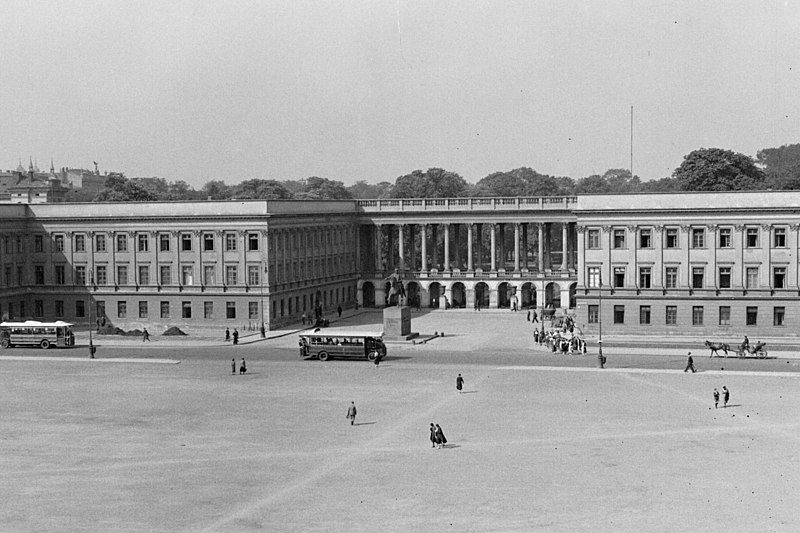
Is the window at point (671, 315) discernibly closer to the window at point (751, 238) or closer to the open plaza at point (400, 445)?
the window at point (751, 238)

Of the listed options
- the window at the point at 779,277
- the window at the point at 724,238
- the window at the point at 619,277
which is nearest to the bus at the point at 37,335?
the window at the point at 619,277

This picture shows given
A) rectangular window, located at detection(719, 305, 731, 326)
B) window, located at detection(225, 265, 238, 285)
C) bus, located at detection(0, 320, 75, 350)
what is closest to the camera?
bus, located at detection(0, 320, 75, 350)

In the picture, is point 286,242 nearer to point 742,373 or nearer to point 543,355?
point 543,355

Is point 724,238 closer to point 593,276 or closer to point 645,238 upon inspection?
point 645,238

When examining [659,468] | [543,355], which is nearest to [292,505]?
[659,468]

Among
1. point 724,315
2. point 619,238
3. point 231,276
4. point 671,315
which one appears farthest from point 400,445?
point 231,276

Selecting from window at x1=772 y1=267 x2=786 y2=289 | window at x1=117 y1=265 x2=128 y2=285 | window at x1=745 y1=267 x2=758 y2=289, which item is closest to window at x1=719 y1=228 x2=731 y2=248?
window at x1=745 y1=267 x2=758 y2=289

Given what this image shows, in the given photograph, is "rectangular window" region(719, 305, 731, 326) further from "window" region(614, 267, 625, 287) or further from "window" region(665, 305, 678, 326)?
"window" region(614, 267, 625, 287)
